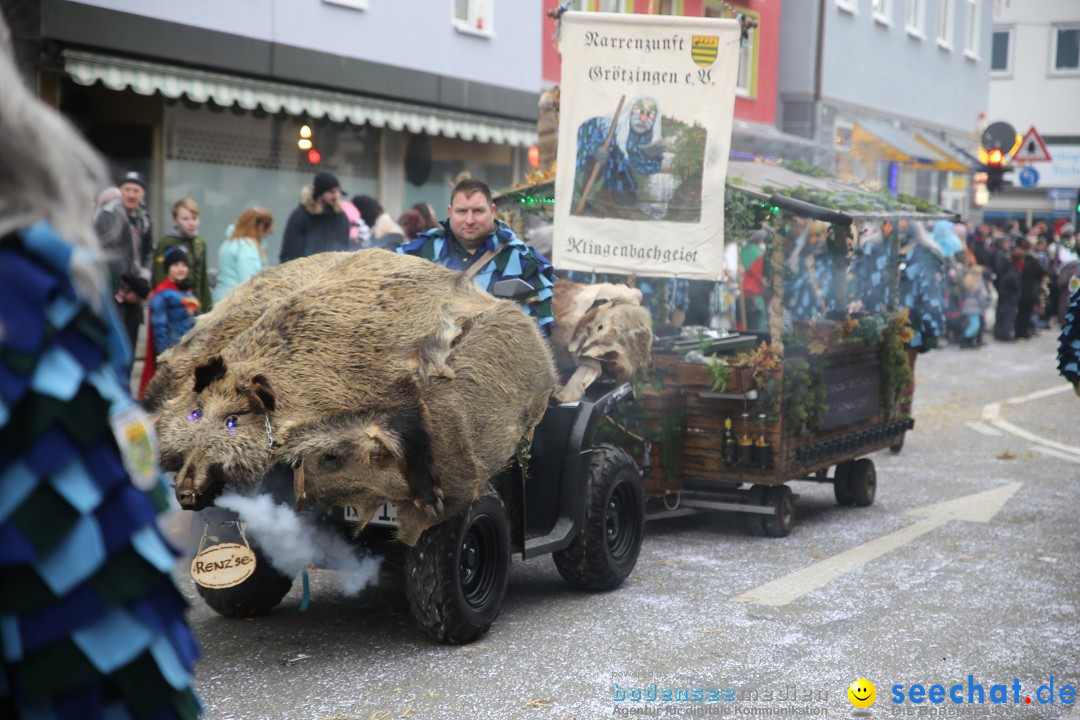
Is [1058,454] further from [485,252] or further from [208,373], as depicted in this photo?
[208,373]

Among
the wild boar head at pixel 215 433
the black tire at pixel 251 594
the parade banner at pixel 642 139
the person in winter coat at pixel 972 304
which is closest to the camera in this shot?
the wild boar head at pixel 215 433

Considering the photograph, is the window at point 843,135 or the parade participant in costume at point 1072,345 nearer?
the parade participant in costume at point 1072,345

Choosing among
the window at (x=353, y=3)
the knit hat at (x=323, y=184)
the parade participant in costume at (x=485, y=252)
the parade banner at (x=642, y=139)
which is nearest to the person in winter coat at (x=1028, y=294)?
the window at (x=353, y=3)

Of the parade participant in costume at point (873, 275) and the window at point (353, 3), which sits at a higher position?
the window at point (353, 3)

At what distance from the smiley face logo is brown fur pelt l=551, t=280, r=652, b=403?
2.24 metres

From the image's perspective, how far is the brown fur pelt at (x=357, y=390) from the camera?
4.75 m

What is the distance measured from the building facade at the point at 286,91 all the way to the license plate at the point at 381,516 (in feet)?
25.0

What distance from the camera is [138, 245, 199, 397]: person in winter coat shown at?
31.0 feet

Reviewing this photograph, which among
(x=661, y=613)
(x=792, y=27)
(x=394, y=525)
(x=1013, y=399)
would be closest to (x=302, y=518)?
(x=394, y=525)

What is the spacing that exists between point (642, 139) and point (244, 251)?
3.49 meters

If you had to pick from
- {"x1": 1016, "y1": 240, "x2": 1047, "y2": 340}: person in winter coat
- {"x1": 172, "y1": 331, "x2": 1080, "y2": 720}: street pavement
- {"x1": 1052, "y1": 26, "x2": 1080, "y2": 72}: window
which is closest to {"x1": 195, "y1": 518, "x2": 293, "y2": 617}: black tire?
{"x1": 172, "y1": 331, "x2": 1080, "y2": 720}: street pavement

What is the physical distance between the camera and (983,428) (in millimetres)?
13211

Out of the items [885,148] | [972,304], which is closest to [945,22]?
[885,148]

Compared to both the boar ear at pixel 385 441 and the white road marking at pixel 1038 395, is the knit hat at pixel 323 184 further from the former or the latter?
the white road marking at pixel 1038 395
